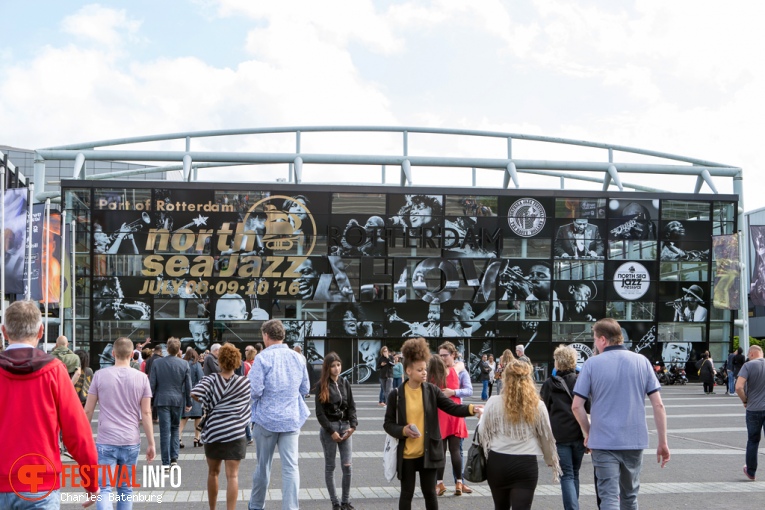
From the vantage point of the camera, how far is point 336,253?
45469mm

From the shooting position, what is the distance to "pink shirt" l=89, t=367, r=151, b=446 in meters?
7.88

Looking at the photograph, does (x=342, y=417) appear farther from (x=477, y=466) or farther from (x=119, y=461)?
(x=477, y=466)

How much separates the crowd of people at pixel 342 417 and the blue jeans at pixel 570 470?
14mm

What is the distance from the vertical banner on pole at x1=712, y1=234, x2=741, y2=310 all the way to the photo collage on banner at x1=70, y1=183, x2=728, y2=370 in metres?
7.80

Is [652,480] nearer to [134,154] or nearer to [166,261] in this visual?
[166,261]

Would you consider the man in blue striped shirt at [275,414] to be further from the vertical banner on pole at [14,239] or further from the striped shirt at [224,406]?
the vertical banner on pole at [14,239]

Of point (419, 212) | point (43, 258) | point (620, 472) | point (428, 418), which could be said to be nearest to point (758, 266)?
point (419, 212)

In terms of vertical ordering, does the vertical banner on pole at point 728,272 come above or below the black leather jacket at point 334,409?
above

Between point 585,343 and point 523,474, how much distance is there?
4102 centimetres

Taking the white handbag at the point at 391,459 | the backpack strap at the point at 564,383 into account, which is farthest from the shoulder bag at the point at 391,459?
the backpack strap at the point at 564,383

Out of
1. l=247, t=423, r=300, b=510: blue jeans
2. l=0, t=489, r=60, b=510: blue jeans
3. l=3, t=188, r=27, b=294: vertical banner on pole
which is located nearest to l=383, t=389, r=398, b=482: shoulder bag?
l=247, t=423, r=300, b=510: blue jeans

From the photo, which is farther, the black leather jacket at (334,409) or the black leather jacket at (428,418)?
the black leather jacket at (334,409)

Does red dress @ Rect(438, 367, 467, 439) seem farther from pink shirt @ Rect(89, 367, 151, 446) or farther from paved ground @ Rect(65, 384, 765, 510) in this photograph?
pink shirt @ Rect(89, 367, 151, 446)

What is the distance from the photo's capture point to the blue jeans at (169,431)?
12.8 meters
